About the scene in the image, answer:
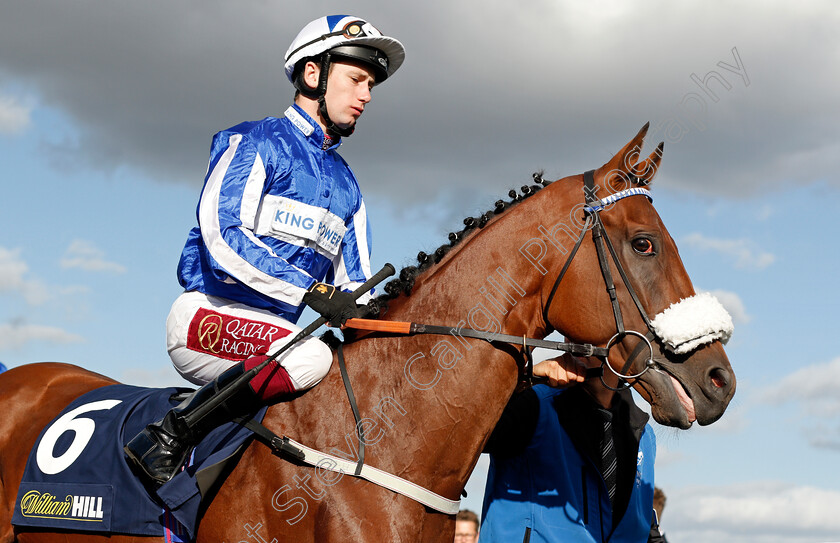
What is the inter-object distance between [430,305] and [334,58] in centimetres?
150

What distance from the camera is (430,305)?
3.90 m

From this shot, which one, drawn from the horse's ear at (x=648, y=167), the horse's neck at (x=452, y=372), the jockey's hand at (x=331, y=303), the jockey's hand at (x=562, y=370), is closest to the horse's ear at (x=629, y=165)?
the horse's ear at (x=648, y=167)

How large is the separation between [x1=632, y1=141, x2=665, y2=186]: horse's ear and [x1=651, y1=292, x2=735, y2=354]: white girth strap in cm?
65

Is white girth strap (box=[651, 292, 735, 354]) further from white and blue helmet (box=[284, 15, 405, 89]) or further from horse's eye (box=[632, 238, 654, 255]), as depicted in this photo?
white and blue helmet (box=[284, 15, 405, 89])

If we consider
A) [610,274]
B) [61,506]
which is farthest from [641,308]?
[61,506]

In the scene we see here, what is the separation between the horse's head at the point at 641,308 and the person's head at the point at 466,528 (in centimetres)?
532

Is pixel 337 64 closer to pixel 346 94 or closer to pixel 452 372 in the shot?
pixel 346 94

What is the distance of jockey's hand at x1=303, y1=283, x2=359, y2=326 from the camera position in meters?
3.79

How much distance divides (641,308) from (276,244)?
1.80 metres

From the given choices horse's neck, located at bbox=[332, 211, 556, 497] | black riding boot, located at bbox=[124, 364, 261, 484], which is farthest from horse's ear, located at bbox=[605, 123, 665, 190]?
black riding boot, located at bbox=[124, 364, 261, 484]

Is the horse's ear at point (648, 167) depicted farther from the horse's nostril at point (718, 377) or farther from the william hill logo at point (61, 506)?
the william hill logo at point (61, 506)

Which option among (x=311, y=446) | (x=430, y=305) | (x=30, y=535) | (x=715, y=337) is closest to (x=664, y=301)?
(x=715, y=337)

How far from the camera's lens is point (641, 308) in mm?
3637

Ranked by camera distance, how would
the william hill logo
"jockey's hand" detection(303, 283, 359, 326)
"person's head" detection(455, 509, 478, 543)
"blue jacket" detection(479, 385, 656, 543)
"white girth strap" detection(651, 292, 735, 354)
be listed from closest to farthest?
"white girth strap" detection(651, 292, 735, 354)
"jockey's hand" detection(303, 283, 359, 326)
the william hill logo
"blue jacket" detection(479, 385, 656, 543)
"person's head" detection(455, 509, 478, 543)
